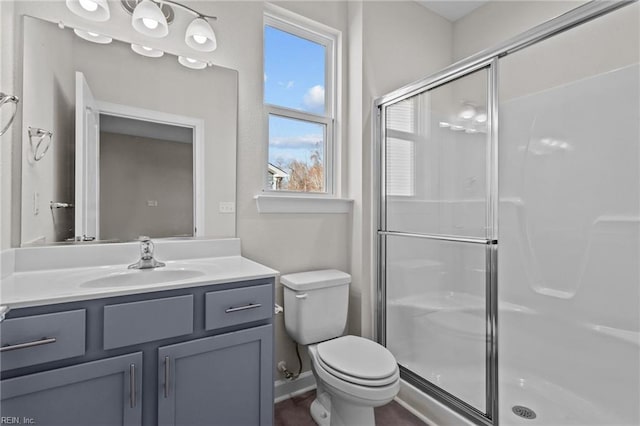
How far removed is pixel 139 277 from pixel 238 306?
1.56 feet

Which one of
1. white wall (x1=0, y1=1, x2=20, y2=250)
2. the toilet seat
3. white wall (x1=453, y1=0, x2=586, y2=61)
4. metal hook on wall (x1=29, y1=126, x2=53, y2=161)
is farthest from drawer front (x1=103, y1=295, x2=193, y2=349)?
white wall (x1=453, y1=0, x2=586, y2=61)

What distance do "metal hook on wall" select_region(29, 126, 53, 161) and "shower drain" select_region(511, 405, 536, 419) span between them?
2.61 meters

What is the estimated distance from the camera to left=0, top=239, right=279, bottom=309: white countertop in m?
1.00

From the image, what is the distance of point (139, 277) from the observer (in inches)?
54.7

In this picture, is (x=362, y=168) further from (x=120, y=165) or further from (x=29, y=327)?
(x=29, y=327)

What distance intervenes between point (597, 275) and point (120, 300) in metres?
2.26

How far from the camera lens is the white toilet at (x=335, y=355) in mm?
1413

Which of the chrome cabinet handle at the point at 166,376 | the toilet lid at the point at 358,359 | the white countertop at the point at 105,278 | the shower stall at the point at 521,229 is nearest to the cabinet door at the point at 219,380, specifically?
the chrome cabinet handle at the point at 166,376

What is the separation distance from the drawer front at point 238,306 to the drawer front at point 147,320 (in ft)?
0.25

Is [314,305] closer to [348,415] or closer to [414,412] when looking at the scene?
[348,415]

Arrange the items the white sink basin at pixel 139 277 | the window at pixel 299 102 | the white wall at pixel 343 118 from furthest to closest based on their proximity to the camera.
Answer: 1. the window at pixel 299 102
2. the white wall at pixel 343 118
3. the white sink basin at pixel 139 277

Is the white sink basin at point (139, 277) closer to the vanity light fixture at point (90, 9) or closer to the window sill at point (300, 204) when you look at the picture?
the window sill at point (300, 204)

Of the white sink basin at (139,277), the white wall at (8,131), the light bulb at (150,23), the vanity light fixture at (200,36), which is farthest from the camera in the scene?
the vanity light fixture at (200,36)

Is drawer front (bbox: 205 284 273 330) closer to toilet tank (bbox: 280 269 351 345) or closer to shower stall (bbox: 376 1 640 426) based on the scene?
toilet tank (bbox: 280 269 351 345)
